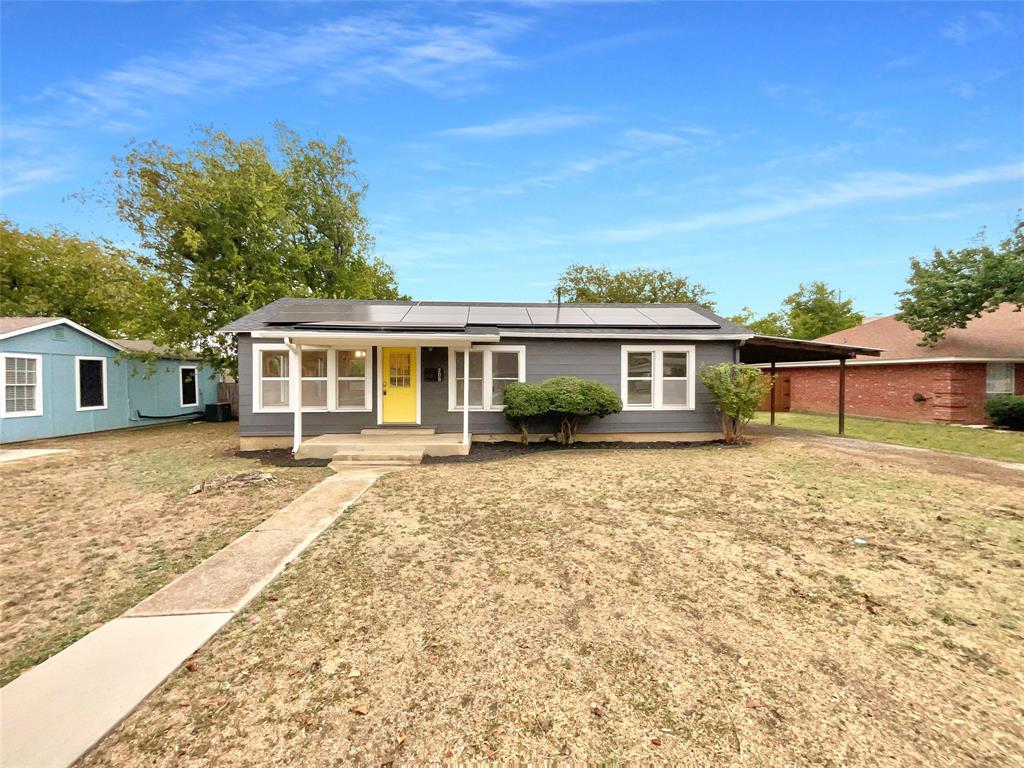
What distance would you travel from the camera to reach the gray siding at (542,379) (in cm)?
949

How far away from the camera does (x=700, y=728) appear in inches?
75.6

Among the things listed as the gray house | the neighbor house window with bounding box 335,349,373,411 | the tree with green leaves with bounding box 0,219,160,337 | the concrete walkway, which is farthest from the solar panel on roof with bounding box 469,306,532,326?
the tree with green leaves with bounding box 0,219,160,337

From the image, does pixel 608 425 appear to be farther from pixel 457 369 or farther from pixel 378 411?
pixel 378 411

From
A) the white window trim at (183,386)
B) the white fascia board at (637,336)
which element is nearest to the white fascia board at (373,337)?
the white fascia board at (637,336)

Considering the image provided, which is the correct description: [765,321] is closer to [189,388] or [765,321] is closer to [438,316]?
[438,316]

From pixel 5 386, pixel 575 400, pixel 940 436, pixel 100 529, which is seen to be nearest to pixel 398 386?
pixel 575 400

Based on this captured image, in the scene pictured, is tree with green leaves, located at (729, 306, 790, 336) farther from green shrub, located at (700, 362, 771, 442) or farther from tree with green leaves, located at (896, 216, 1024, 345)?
green shrub, located at (700, 362, 771, 442)

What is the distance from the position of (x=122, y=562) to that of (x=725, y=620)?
5118 millimetres

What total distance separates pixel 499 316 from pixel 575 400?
3.38 meters

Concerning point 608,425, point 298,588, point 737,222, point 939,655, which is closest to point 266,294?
point 608,425

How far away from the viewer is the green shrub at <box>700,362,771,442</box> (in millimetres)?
9367

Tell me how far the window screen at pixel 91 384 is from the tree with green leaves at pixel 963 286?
1151 inches

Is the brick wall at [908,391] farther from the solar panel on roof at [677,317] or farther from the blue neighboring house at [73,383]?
the blue neighboring house at [73,383]

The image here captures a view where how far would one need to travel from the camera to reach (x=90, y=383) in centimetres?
1320
